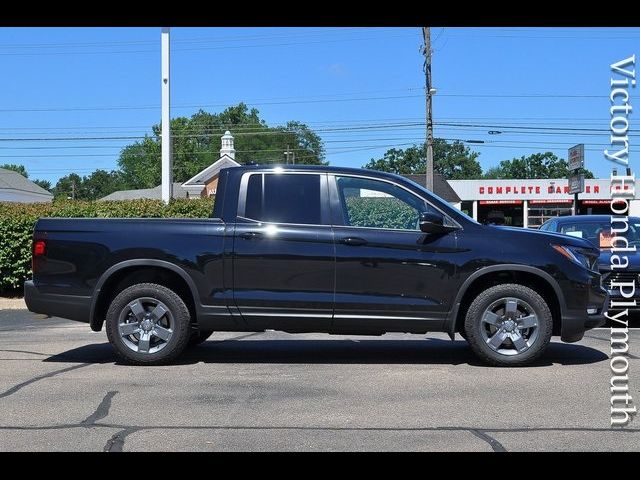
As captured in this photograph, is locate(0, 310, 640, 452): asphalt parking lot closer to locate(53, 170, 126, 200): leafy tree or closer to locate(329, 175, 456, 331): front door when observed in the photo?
locate(329, 175, 456, 331): front door

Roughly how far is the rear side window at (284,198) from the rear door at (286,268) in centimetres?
1

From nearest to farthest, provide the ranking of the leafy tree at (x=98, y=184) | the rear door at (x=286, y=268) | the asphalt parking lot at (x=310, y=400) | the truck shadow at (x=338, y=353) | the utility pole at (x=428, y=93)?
the asphalt parking lot at (x=310, y=400) < the rear door at (x=286, y=268) < the truck shadow at (x=338, y=353) < the utility pole at (x=428, y=93) < the leafy tree at (x=98, y=184)

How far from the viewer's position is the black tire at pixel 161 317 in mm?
7277

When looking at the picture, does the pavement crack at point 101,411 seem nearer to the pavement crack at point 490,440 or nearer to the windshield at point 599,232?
the pavement crack at point 490,440

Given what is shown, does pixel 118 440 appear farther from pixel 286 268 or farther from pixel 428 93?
pixel 428 93

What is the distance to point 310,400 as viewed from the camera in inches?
236

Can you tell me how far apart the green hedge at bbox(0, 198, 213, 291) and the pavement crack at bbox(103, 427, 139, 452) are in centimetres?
1054

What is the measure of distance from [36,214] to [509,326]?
11.2 m

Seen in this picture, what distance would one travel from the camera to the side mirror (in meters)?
7.05

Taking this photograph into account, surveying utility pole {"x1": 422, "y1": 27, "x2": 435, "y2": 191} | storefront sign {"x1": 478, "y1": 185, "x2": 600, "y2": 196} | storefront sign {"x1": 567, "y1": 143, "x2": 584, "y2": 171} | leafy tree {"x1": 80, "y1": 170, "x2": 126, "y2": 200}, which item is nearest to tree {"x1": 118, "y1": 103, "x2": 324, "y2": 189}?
leafy tree {"x1": 80, "y1": 170, "x2": 126, "y2": 200}

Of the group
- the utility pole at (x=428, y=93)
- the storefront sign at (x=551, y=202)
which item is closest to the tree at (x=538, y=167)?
the storefront sign at (x=551, y=202)

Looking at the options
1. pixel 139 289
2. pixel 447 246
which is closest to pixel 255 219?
pixel 139 289

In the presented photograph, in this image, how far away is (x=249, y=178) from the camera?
7.50 metres
